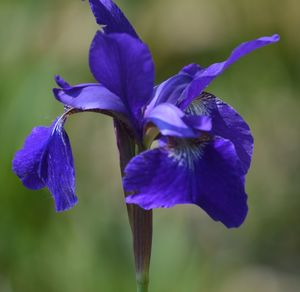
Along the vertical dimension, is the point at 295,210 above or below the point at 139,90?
below

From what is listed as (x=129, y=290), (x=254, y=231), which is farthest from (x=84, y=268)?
(x=254, y=231)

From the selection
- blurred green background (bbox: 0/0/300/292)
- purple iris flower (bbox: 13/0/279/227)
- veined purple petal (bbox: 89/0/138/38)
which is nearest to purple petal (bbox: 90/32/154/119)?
purple iris flower (bbox: 13/0/279/227)

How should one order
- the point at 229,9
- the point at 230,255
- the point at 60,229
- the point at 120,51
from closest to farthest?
the point at 120,51 < the point at 60,229 < the point at 230,255 < the point at 229,9

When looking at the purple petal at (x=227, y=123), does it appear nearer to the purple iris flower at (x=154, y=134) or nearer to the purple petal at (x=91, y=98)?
the purple iris flower at (x=154, y=134)

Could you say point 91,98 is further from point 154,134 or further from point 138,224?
point 138,224

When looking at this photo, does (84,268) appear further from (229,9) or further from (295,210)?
(229,9)

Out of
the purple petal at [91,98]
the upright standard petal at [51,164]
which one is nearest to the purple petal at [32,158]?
the upright standard petal at [51,164]
